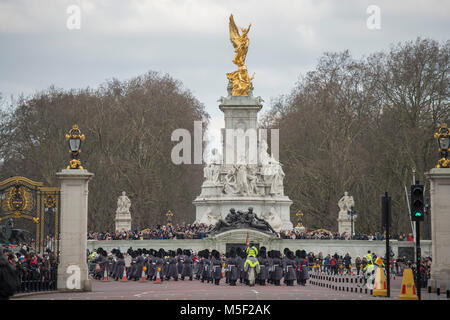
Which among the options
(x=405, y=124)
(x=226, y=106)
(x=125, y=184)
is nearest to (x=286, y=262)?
(x=226, y=106)

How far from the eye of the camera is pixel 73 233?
94.8 feet

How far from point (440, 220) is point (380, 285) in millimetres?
3316

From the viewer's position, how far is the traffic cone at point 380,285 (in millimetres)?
28344

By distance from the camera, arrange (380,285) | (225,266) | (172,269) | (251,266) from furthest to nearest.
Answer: (172,269) < (225,266) < (251,266) < (380,285)

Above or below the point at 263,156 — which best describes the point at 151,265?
below

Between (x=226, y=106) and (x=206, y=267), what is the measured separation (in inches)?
888

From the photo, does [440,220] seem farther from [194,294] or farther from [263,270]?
[194,294]

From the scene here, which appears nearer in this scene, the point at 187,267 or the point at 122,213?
the point at 187,267

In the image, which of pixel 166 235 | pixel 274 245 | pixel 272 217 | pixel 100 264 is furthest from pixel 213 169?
pixel 100 264

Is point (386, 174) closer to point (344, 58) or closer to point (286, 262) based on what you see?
point (344, 58)

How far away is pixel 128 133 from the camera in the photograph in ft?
242

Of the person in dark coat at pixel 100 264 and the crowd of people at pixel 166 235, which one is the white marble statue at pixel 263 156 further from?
the person in dark coat at pixel 100 264

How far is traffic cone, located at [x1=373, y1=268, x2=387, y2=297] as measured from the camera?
28.3 m

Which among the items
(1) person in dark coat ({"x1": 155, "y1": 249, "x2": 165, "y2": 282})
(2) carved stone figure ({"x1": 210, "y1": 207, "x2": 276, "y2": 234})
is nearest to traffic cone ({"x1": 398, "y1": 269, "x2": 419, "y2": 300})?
(1) person in dark coat ({"x1": 155, "y1": 249, "x2": 165, "y2": 282})
